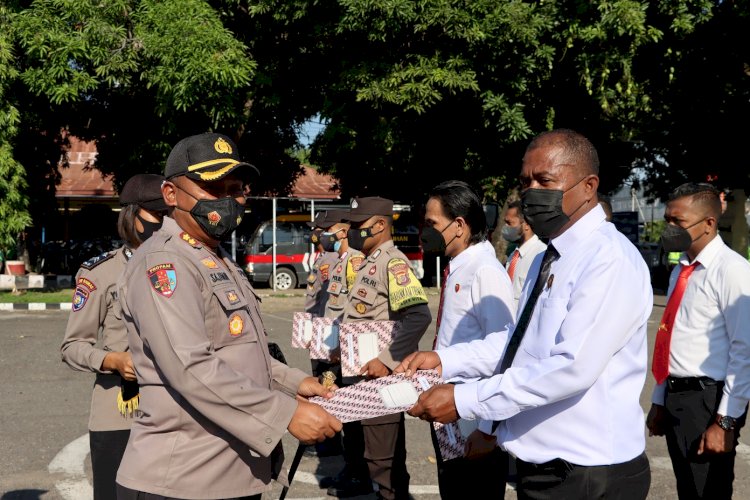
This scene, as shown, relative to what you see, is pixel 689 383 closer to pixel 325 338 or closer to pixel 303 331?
pixel 325 338

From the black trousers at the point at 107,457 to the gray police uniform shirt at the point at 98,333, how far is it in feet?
0.11

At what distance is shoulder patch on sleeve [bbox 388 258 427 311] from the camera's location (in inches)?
201

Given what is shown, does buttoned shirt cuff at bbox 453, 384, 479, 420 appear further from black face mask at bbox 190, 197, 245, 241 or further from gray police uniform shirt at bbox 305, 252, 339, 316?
gray police uniform shirt at bbox 305, 252, 339, 316

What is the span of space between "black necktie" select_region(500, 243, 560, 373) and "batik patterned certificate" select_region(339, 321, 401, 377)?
2.07 m

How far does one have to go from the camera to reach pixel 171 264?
263 cm

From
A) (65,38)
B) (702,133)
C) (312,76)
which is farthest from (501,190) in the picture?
(65,38)

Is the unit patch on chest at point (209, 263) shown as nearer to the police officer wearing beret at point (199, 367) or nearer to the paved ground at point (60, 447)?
the police officer wearing beret at point (199, 367)

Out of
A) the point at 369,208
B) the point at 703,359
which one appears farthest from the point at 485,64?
the point at 703,359

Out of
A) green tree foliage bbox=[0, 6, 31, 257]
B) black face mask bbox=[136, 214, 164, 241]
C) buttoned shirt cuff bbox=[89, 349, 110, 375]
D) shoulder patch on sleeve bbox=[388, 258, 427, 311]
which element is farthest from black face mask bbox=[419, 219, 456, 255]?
green tree foliage bbox=[0, 6, 31, 257]

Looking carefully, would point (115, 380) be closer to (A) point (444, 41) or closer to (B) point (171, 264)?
(B) point (171, 264)

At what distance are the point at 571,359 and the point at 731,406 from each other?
1703 mm

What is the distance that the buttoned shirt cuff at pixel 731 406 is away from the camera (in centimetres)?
386

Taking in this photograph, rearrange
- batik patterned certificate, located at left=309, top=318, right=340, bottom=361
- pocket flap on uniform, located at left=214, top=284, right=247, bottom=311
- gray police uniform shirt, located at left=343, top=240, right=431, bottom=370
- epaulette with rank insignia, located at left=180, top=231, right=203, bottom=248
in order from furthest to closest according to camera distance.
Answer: batik patterned certificate, located at left=309, top=318, right=340, bottom=361, gray police uniform shirt, located at left=343, top=240, right=431, bottom=370, epaulette with rank insignia, located at left=180, top=231, right=203, bottom=248, pocket flap on uniform, located at left=214, top=284, right=247, bottom=311

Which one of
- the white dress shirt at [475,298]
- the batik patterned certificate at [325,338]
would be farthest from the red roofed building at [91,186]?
the white dress shirt at [475,298]
